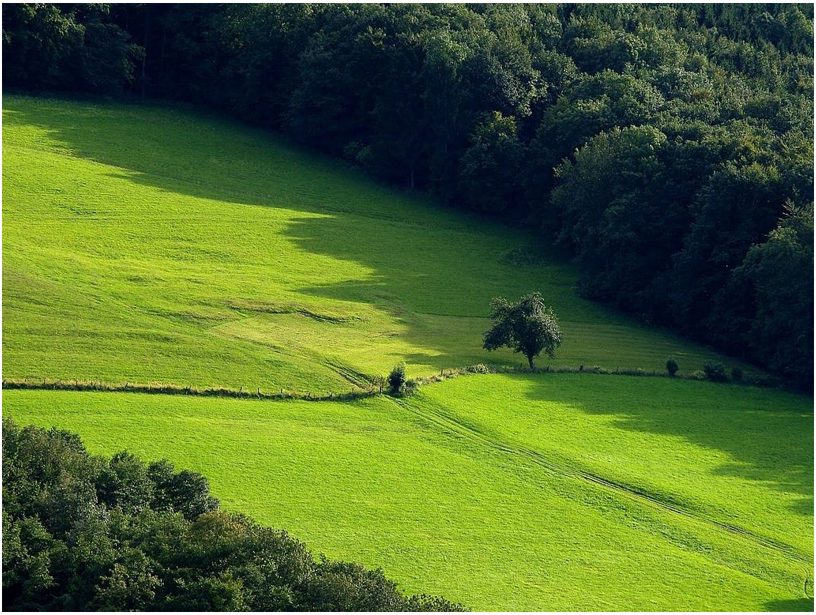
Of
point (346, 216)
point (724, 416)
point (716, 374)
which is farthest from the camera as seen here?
point (346, 216)

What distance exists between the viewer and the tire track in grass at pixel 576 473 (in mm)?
68250

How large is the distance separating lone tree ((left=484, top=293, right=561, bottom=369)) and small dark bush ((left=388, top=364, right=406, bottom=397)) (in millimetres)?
9849

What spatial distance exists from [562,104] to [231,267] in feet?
112

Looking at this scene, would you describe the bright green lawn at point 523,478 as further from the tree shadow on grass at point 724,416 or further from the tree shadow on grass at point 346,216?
the tree shadow on grass at point 346,216

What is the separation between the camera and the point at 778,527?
6988 centimetres

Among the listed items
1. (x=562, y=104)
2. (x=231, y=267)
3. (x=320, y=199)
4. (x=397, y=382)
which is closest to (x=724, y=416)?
(x=397, y=382)

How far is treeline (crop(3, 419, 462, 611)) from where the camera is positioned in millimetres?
51688

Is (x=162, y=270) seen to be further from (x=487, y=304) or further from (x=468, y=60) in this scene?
(x=468, y=60)

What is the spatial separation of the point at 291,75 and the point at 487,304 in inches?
1509

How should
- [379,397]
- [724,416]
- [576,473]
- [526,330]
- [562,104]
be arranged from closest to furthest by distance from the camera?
[576,473] → [379,397] → [724,416] → [526,330] → [562,104]

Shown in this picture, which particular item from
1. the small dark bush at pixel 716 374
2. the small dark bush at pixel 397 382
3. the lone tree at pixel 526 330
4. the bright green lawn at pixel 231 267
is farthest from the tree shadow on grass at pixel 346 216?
the small dark bush at pixel 397 382

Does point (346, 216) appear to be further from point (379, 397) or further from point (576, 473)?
point (576, 473)

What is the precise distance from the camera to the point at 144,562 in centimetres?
5291

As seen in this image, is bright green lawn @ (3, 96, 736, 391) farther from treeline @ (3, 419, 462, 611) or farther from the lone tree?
treeline @ (3, 419, 462, 611)
